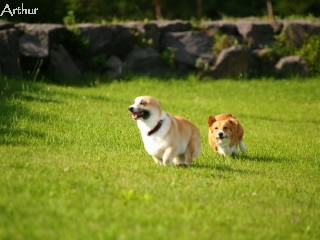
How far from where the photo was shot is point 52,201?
6.08 metres

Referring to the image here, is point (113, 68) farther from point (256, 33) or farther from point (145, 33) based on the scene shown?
point (256, 33)

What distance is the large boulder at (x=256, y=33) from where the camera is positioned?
20.4 m

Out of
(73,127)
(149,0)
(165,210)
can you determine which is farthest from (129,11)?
(165,210)

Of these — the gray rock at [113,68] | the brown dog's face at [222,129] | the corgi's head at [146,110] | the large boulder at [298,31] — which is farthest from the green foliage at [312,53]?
the corgi's head at [146,110]

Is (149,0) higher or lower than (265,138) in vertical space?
higher

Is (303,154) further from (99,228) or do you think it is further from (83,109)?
(99,228)

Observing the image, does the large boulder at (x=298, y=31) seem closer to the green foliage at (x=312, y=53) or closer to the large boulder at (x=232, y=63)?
the green foliage at (x=312, y=53)

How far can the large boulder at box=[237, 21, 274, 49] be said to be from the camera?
20.4 m

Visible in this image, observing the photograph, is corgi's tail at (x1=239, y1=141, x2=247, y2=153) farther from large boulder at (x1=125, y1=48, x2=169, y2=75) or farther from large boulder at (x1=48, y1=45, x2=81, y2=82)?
large boulder at (x1=125, y1=48, x2=169, y2=75)

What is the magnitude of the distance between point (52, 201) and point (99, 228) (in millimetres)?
810

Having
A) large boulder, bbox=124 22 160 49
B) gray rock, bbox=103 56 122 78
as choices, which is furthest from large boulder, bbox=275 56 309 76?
gray rock, bbox=103 56 122 78

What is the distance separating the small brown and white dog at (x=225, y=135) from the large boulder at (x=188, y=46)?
9303 mm

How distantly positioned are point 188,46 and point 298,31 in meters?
3.58

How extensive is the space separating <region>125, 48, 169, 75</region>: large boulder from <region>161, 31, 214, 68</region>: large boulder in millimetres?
500
